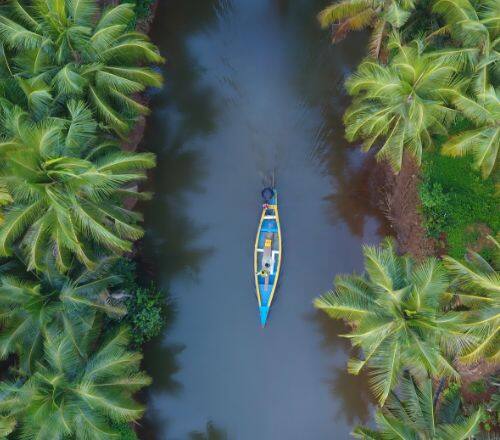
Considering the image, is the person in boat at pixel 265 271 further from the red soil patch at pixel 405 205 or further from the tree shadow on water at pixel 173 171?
the red soil patch at pixel 405 205

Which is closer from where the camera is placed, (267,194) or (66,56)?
(66,56)

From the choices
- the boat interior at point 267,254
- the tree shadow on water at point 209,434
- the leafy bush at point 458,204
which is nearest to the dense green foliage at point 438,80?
the leafy bush at point 458,204

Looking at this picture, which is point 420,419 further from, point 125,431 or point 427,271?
point 125,431

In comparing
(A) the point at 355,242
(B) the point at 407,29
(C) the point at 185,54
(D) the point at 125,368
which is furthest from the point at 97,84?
(A) the point at 355,242

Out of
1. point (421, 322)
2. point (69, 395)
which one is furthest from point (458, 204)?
point (69, 395)

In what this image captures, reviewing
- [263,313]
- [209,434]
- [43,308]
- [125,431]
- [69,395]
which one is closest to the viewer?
[69,395]

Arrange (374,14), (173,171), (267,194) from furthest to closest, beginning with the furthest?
1. (173,171)
2. (267,194)
3. (374,14)
